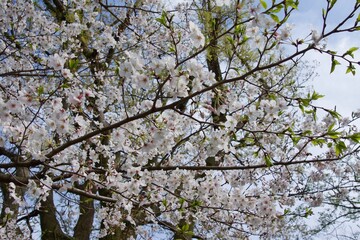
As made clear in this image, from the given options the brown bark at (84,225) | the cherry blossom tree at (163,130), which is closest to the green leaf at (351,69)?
the cherry blossom tree at (163,130)

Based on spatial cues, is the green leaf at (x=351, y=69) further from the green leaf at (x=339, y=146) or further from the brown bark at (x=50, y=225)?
the brown bark at (x=50, y=225)

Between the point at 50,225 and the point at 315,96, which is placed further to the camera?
the point at 50,225

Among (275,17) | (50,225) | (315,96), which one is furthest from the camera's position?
(50,225)

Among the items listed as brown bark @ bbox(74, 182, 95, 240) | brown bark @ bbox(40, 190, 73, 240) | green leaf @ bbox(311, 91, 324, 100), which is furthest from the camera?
brown bark @ bbox(74, 182, 95, 240)

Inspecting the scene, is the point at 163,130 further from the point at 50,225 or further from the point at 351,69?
the point at 50,225

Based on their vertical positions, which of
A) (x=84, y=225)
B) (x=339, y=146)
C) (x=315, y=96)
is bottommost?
(x=339, y=146)

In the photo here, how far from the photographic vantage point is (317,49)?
2.24 m

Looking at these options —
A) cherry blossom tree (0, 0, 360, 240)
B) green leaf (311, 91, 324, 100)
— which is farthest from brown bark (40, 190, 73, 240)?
green leaf (311, 91, 324, 100)

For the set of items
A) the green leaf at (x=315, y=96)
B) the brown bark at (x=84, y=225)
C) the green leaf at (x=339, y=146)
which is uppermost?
the brown bark at (x=84, y=225)

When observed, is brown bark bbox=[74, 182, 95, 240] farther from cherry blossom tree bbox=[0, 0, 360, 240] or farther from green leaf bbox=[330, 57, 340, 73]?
green leaf bbox=[330, 57, 340, 73]

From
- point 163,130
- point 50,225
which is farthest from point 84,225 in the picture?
point 163,130

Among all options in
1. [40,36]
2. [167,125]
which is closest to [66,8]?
[40,36]

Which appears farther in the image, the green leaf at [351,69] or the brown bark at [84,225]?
the brown bark at [84,225]

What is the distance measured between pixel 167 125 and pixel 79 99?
0.68 m
